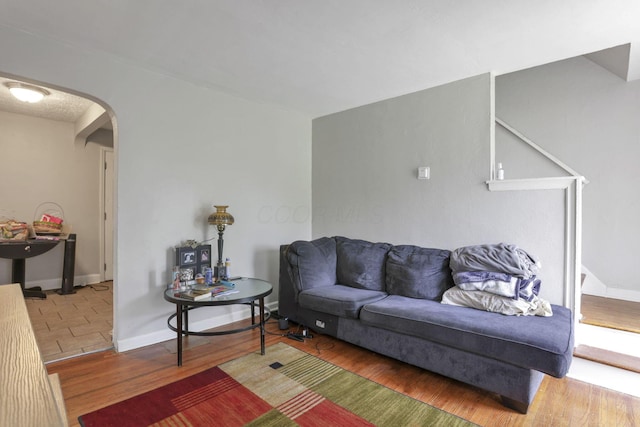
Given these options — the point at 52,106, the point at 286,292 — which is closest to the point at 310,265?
the point at 286,292

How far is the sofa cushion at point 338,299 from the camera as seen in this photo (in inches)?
106

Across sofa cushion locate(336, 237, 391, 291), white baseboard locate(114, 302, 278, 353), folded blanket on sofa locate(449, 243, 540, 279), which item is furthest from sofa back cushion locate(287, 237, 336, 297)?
folded blanket on sofa locate(449, 243, 540, 279)

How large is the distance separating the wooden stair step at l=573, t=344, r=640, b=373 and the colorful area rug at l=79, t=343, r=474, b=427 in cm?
118

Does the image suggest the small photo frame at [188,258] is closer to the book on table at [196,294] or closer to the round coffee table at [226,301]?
the round coffee table at [226,301]

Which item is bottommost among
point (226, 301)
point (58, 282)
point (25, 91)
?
point (58, 282)

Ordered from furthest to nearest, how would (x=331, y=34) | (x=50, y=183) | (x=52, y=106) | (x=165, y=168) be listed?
(x=50, y=183) < (x=52, y=106) < (x=165, y=168) < (x=331, y=34)

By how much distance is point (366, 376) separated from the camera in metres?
2.35

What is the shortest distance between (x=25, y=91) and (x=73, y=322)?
2.33 meters

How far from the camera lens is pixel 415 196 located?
131 inches

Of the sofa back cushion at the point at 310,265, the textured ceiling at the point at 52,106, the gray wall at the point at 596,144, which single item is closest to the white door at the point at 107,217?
the textured ceiling at the point at 52,106

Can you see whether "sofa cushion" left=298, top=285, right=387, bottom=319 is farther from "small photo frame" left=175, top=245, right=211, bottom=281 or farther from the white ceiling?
the white ceiling

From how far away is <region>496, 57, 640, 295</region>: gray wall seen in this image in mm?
3568

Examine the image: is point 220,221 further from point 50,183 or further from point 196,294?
point 50,183

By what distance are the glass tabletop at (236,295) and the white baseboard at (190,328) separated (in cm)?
55
